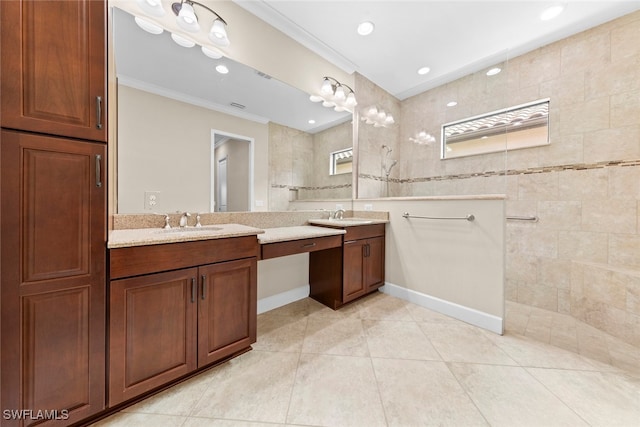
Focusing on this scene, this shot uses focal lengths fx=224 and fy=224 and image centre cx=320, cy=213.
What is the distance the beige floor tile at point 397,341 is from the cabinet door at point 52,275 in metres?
1.56

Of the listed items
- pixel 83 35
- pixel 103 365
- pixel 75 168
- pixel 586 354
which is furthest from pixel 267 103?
pixel 586 354

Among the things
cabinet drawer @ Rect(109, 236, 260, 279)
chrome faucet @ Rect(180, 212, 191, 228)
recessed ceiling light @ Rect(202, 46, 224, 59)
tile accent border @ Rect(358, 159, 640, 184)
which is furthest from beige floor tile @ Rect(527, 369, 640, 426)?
recessed ceiling light @ Rect(202, 46, 224, 59)

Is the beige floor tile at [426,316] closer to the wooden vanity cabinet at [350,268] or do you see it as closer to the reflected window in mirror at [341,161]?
the wooden vanity cabinet at [350,268]

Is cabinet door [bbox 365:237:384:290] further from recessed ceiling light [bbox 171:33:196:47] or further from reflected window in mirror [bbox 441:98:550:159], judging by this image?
recessed ceiling light [bbox 171:33:196:47]

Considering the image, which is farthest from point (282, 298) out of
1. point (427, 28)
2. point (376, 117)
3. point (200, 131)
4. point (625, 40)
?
point (625, 40)

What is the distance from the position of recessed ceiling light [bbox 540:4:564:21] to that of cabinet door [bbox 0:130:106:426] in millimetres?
3459

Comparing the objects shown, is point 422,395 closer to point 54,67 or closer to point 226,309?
point 226,309

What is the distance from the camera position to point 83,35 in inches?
38.3

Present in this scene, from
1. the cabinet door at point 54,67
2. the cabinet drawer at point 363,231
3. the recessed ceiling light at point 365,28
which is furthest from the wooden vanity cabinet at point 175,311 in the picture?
the recessed ceiling light at point 365,28

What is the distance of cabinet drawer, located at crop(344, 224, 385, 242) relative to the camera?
2.20 metres

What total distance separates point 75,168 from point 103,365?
0.88 meters

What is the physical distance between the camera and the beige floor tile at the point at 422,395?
3.56 feet

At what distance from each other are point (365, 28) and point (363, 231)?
1997 millimetres

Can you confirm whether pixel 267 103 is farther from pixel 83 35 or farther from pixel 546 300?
pixel 546 300
